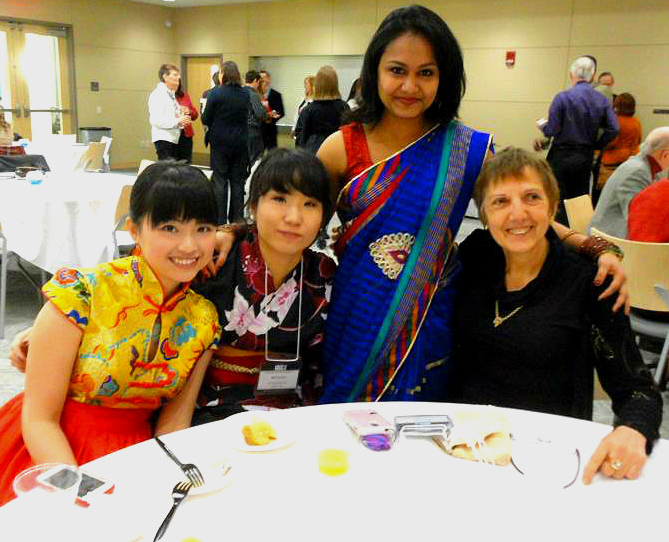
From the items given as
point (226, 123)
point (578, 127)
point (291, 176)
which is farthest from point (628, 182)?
point (226, 123)

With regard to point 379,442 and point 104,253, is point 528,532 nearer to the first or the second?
point 379,442

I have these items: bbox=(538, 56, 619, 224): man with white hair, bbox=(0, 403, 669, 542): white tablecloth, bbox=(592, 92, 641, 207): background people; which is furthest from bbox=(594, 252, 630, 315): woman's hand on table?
bbox=(592, 92, 641, 207): background people

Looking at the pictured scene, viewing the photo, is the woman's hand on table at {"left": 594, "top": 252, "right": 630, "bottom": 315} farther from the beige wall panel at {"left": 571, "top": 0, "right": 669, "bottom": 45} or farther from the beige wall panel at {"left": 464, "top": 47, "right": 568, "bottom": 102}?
the beige wall panel at {"left": 464, "top": 47, "right": 568, "bottom": 102}

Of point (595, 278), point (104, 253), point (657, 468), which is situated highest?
point (595, 278)

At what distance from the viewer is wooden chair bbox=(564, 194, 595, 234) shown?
3824 mm

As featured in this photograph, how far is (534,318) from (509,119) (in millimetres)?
7764

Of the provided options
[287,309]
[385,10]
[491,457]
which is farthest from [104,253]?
[385,10]

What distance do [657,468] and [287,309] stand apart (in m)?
0.89

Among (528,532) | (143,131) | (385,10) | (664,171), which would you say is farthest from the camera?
(143,131)

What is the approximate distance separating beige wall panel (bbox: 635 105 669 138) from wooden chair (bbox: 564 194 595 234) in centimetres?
446

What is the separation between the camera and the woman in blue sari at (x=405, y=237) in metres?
1.67

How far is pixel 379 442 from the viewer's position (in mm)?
1129

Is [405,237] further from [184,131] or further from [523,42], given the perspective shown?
[523,42]

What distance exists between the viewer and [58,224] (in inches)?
147
